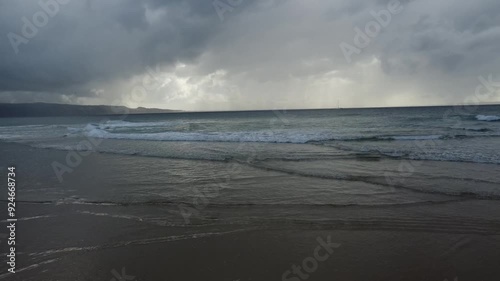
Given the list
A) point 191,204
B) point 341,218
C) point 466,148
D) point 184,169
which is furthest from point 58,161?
point 466,148

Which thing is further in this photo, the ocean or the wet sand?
the ocean

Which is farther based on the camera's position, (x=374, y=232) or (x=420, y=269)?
(x=374, y=232)

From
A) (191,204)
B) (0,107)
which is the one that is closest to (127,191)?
(191,204)

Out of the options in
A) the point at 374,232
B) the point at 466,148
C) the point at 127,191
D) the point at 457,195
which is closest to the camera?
the point at 374,232

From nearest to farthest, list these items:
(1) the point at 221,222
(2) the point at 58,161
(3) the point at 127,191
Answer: (1) the point at 221,222, (3) the point at 127,191, (2) the point at 58,161

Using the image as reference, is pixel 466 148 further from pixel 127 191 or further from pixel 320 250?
pixel 127 191

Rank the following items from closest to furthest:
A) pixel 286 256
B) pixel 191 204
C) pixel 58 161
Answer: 1. pixel 286 256
2. pixel 191 204
3. pixel 58 161

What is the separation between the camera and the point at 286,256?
559cm

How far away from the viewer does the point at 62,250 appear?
584cm

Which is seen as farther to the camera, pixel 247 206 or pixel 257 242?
pixel 247 206

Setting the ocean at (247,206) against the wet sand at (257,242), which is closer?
the wet sand at (257,242)

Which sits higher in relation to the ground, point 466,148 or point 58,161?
point 466,148

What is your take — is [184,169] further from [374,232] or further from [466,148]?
[466,148]

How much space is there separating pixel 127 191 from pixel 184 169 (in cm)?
426
